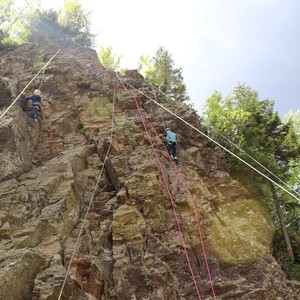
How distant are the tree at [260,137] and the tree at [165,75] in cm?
434

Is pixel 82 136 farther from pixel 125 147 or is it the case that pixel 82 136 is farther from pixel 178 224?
pixel 178 224

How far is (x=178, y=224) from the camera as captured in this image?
9070 millimetres

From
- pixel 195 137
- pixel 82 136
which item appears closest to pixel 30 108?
pixel 82 136

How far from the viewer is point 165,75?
24.8 meters

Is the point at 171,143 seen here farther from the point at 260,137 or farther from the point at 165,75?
the point at 165,75

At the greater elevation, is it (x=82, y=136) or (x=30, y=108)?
(x=30, y=108)

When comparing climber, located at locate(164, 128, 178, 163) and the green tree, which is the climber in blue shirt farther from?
the green tree

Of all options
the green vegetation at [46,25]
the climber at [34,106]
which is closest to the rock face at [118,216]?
the climber at [34,106]

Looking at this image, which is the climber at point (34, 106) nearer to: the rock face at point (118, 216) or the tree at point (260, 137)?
the rock face at point (118, 216)

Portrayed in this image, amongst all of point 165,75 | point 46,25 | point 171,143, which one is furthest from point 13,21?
point 171,143

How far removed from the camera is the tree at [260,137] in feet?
46.4

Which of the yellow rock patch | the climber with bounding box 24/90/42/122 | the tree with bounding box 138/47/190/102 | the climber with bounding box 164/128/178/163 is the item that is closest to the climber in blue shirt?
the climber with bounding box 164/128/178/163

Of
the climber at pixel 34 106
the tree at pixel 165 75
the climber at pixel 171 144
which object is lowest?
the climber at pixel 171 144

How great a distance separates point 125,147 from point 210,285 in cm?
573
